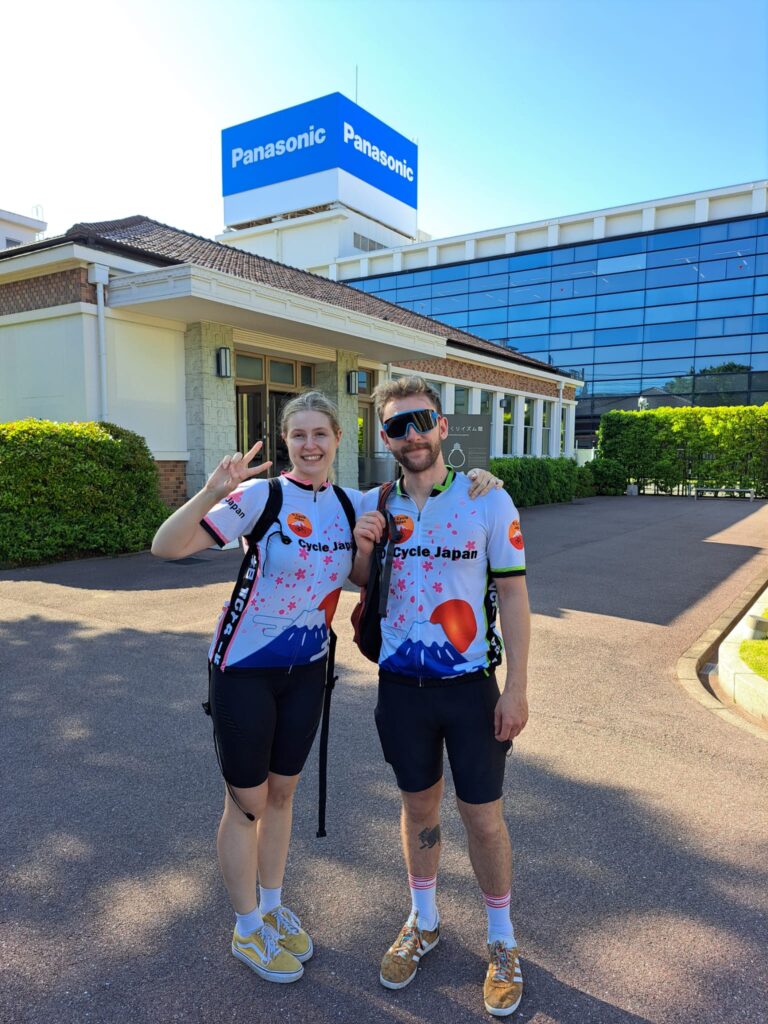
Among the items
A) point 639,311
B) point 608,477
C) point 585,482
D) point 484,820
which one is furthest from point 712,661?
point 639,311

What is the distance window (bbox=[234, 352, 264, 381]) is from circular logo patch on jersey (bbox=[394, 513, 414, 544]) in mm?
13406

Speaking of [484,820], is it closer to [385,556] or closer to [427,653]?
[427,653]

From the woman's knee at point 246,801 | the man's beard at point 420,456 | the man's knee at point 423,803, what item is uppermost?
the man's beard at point 420,456

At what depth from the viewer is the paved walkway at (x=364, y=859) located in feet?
7.04

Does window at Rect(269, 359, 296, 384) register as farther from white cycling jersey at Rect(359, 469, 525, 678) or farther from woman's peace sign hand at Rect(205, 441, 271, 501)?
white cycling jersey at Rect(359, 469, 525, 678)

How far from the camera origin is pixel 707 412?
28359mm

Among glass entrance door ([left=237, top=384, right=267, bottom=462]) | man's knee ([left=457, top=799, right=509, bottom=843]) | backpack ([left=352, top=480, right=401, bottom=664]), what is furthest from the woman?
glass entrance door ([left=237, top=384, right=267, bottom=462])

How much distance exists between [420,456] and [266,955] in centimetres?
173

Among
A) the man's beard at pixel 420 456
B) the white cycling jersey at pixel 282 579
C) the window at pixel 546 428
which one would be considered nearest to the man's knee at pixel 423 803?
A: the white cycling jersey at pixel 282 579

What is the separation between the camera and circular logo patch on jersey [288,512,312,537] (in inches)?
87.7

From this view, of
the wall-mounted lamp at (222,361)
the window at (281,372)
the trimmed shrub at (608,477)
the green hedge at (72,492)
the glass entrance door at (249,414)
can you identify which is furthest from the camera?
the trimmed shrub at (608,477)

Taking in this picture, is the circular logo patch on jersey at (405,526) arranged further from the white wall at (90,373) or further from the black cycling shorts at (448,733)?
the white wall at (90,373)

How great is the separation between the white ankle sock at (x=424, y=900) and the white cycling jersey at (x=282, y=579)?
88 centimetres

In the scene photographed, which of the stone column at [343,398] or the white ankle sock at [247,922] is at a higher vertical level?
the stone column at [343,398]
